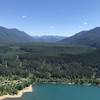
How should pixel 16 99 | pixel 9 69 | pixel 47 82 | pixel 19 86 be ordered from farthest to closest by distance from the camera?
pixel 9 69
pixel 47 82
pixel 19 86
pixel 16 99

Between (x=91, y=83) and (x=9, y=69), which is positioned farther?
(x=9, y=69)

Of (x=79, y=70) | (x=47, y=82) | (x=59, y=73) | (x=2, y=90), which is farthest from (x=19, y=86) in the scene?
(x=79, y=70)

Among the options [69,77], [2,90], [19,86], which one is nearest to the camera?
[2,90]

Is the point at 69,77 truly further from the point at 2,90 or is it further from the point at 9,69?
the point at 2,90

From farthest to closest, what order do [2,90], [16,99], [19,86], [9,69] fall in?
[9,69]
[19,86]
[2,90]
[16,99]

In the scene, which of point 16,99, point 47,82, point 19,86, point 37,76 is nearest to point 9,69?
point 37,76

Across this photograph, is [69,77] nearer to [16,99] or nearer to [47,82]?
[47,82]

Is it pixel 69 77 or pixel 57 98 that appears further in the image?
pixel 69 77

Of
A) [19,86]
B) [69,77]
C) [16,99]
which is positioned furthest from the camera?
[69,77]

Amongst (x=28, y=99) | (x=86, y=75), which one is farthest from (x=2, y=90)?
(x=86, y=75)
